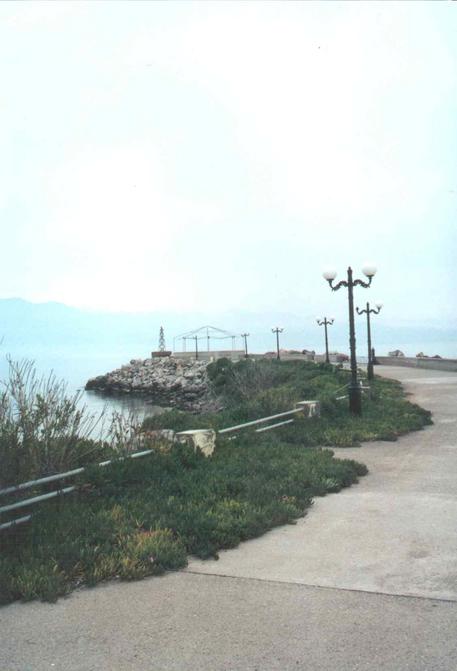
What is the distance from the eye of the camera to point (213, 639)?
4.12 metres

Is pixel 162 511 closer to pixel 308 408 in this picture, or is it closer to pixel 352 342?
pixel 308 408

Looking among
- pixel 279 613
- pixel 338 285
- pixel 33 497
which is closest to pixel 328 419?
pixel 338 285

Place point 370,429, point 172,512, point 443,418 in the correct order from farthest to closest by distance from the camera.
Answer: point 443,418
point 370,429
point 172,512

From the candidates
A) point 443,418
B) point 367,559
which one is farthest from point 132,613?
point 443,418

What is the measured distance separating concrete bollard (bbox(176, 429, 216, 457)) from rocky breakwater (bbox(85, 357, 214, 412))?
27.2m

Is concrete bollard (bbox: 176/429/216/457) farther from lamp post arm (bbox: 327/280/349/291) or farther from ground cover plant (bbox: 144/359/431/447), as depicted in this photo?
lamp post arm (bbox: 327/280/349/291)

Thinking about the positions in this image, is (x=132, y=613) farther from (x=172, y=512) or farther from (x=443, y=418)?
(x=443, y=418)

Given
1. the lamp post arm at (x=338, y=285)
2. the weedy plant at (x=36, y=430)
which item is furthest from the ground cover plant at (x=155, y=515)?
the lamp post arm at (x=338, y=285)

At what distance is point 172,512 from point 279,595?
2.13 meters

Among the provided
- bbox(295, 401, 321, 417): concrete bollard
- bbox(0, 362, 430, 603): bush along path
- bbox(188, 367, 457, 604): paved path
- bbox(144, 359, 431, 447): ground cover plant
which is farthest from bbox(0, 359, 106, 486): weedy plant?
bbox(295, 401, 321, 417): concrete bollard

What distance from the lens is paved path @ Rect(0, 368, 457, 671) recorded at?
3.86 metres

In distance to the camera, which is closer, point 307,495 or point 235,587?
point 235,587

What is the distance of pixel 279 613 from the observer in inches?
176

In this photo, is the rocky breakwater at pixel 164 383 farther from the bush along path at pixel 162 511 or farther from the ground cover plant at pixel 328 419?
the bush along path at pixel 162 511
